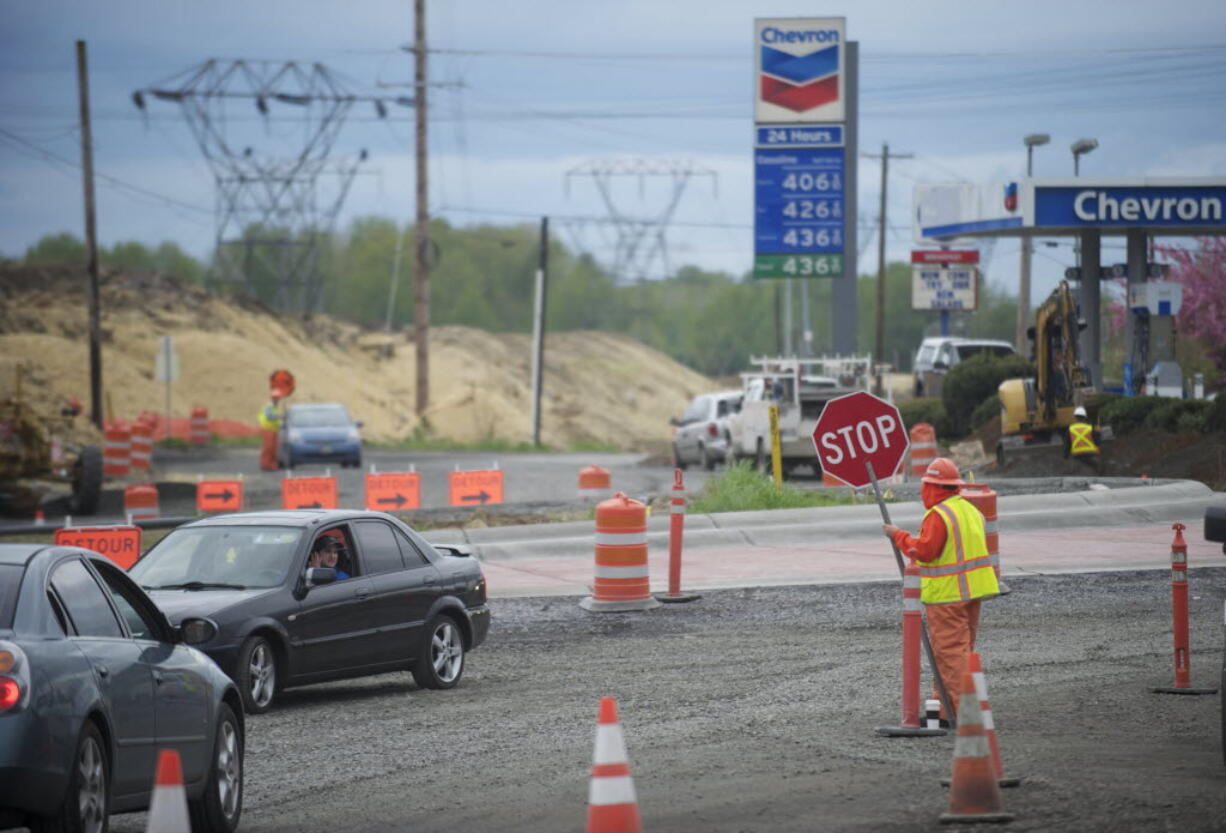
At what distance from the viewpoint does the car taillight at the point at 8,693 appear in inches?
261

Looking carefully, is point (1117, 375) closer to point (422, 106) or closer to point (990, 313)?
point (422, 106)

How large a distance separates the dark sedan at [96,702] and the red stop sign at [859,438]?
13.5ft

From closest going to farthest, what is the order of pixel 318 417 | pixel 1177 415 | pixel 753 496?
pixel 753 496, pixel 1177 415, pixel 318 417

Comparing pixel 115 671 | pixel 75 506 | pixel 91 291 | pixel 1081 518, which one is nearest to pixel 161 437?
pixel 91 291

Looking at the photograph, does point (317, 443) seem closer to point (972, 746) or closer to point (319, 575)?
point (319, 575)

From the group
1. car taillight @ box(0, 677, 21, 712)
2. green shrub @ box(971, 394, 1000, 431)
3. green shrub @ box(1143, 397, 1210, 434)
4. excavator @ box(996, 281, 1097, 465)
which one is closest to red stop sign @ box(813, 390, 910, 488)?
car taillight @ box(0, 677, 21, 712)

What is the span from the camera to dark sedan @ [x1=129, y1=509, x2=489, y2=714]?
1238 cm

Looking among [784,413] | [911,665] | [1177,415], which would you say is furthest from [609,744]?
[784,413]

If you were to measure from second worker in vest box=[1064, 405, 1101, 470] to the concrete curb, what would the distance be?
6.24 meters

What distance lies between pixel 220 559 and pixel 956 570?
542 cm

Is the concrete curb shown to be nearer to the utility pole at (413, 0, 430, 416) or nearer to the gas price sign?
the gas price sign

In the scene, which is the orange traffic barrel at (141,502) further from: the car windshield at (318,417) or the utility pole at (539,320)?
the utility pole at (539,320)

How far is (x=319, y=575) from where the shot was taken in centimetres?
1284

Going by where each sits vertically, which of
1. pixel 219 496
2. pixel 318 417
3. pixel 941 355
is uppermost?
pixel 941 355
